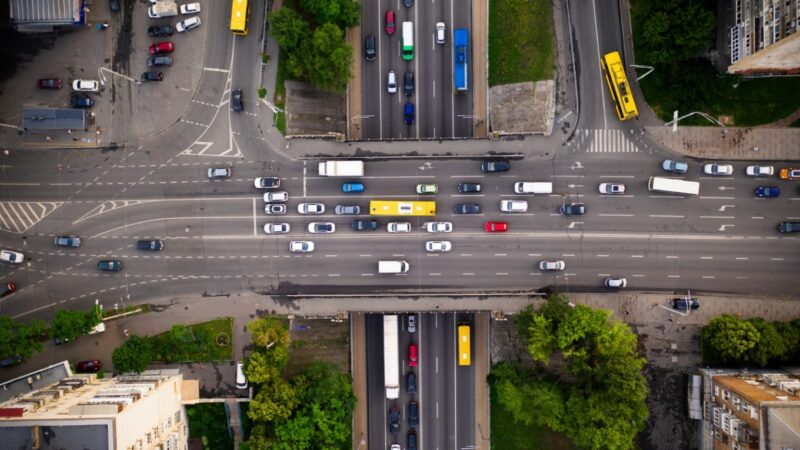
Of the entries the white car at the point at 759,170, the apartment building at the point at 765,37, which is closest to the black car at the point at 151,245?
the apartment building at the point at 765,37

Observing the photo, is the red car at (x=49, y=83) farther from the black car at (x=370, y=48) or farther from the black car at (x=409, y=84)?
the black car at (x=409, y=84)

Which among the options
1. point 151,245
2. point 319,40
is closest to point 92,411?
point 151,245

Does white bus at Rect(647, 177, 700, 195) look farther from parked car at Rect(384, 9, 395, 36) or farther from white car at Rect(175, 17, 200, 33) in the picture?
white car at Rect(175, 17, 200, 33)

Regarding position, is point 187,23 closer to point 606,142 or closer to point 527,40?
point 527,40

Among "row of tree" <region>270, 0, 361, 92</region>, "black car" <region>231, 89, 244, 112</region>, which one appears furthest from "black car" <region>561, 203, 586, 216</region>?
"black car" <region>231, 89, 244, 112</region>

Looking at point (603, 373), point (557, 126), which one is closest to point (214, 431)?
point (603, 373)
